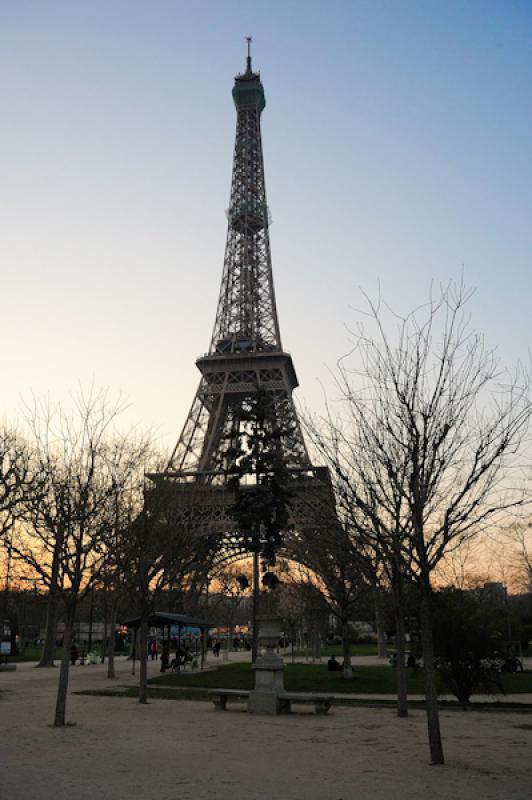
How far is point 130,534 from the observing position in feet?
80.8

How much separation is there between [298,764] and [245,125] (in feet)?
258

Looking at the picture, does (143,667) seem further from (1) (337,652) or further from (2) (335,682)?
(1) (337,652)

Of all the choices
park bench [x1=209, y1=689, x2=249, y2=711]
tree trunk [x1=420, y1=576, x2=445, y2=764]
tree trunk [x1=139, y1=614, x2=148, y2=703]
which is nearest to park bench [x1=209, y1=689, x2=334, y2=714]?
park bench [x1=209, y1=689, x2=249, y2=711]

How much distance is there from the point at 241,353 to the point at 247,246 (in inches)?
578

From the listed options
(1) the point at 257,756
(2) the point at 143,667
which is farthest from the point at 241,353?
(1) the point at 257,756

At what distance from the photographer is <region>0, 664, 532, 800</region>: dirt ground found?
932 cm

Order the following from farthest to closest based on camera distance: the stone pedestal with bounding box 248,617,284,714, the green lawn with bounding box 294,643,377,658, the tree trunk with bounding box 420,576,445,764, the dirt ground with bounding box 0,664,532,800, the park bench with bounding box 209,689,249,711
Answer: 1. the green lawn with bounding box 294,643,377,658
2. the park bench with bounding box 209,689,249,711
3. the stone pedestal with bounding box 248,617,284,714
4. the tree trunk with bounding box 420,576,445,764
5. the dirt ground with bounding box 0,664,532,800

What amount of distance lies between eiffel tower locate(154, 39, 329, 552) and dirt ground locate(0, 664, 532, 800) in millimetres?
31098

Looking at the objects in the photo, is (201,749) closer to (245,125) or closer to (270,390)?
(270,390)

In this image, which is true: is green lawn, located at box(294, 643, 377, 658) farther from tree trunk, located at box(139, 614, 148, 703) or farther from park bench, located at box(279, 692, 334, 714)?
park bench, located at box(279, 692, 334, 714)

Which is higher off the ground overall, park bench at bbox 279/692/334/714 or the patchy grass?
park bench at bbox 279/692/334/714

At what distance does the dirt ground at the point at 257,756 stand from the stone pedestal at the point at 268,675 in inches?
21.6

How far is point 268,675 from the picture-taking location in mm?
19578

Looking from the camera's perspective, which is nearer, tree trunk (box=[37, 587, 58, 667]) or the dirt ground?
the dirt ground
